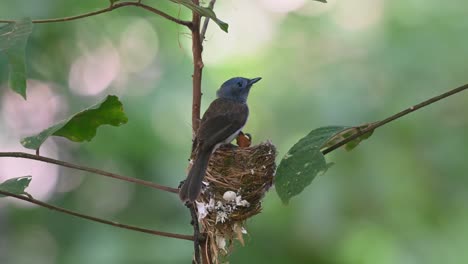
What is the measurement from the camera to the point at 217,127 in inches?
103

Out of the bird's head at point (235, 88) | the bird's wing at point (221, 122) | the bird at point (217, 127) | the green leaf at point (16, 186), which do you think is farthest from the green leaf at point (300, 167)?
the bird's head at point (235, 88)

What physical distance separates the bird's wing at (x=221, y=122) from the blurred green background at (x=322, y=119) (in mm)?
944

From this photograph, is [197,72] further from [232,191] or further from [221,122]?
[221,122]

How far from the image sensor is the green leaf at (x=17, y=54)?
1.23m

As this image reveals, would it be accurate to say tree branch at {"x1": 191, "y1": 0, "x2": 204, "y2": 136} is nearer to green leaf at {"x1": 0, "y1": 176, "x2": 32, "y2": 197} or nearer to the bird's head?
green leaf at {"x1": 0, "y1": 176, "x2": 32, "y2": 197}

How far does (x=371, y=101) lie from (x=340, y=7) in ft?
1.83

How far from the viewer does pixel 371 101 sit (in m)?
3.92

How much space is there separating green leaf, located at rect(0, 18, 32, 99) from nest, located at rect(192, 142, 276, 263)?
0.75 meters

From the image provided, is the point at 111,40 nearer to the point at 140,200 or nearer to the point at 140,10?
the point at 140,10

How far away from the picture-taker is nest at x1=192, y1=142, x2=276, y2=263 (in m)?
2.08

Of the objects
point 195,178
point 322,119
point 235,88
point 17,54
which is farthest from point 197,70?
point 322,119

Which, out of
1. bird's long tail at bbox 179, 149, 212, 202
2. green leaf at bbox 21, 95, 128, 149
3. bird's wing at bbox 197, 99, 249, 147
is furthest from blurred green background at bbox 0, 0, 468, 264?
green leaf at bbox 21, 95, 128, 149

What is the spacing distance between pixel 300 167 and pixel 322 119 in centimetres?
232

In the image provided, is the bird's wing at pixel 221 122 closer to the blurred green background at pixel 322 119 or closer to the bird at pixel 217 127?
the bird at pixel 217 127
